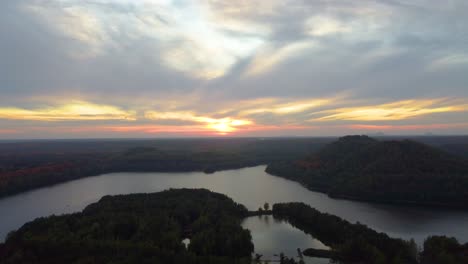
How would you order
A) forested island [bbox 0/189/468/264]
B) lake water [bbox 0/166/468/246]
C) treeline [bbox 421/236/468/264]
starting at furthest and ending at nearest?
lake water [bbox 0/166/468/246]
forested island [bbox 0/189/468/264]
treeline [bbox 421/236/468/264]

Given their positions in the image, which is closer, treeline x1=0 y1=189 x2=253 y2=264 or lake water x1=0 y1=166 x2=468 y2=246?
treeline x1=0 y1=189 x2=253 y2=264

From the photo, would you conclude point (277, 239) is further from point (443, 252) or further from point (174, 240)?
point (443, 252)

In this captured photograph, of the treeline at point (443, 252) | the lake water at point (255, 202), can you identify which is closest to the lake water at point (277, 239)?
the treeline at point (443, 252)

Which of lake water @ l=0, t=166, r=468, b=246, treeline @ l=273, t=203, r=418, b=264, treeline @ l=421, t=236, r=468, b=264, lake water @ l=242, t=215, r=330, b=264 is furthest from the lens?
lake water @ l=0, t=166, r=468, b=246

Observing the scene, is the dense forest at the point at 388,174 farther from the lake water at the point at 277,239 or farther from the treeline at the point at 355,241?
the treeline at the point at 355,241

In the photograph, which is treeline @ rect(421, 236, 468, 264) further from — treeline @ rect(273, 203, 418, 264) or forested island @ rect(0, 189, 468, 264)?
treeline @ rect(273, 203, 418, 264)

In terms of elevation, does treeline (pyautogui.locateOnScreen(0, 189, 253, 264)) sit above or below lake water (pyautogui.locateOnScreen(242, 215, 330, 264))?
above

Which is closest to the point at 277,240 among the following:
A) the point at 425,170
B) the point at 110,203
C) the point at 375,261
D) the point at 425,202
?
the point at 375,261

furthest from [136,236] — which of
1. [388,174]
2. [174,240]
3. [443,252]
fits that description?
[388,174]

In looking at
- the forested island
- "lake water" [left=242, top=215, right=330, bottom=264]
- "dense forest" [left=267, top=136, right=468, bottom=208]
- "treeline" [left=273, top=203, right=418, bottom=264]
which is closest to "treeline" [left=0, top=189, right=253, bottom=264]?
the forested island
